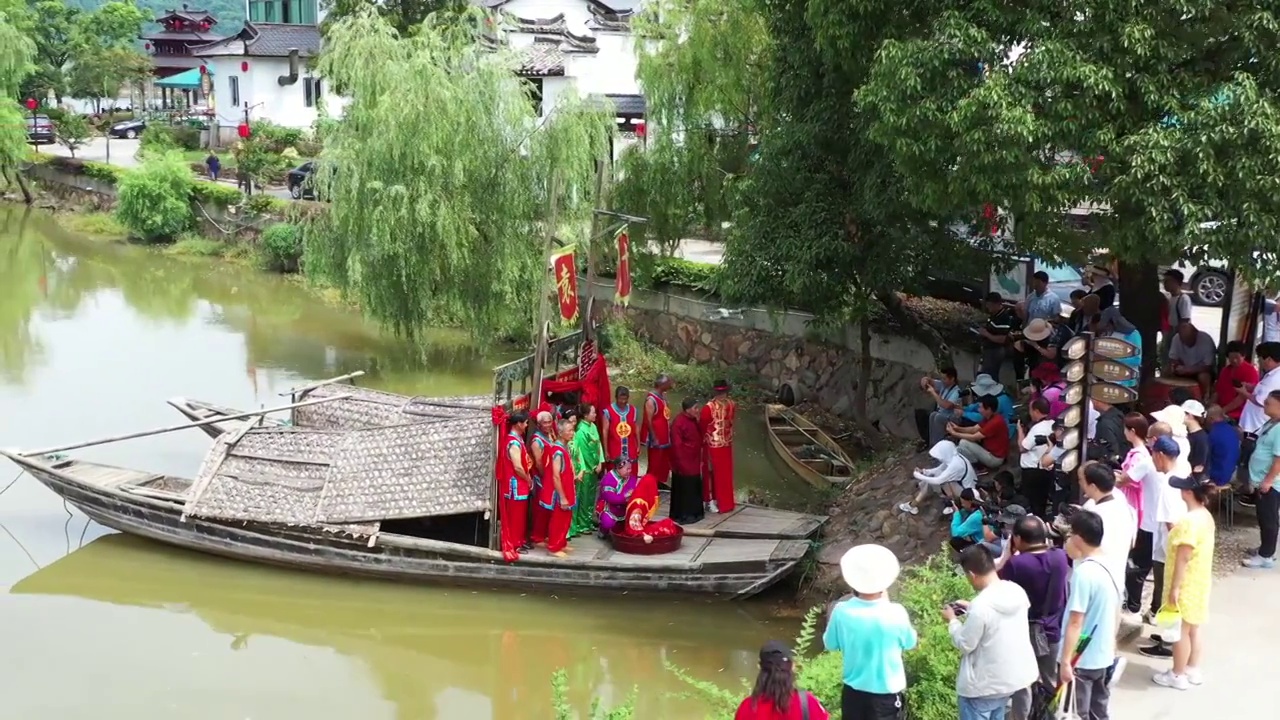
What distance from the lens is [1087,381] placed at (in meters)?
8.42

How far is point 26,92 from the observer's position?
50.8 metres

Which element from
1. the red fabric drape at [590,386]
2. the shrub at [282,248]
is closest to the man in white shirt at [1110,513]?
the red fabric drape at [590,386]

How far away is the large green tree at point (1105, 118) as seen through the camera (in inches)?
361

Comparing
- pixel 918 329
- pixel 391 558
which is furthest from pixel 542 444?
pixel 918 329

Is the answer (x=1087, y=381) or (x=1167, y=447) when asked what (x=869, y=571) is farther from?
(x=1087, y=381)

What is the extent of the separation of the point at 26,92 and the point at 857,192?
48235 millimetres

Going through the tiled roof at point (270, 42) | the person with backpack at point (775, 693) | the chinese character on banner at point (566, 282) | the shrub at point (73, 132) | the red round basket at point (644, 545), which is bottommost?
the red round basket at point (644, 545)

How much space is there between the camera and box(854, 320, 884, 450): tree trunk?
15.9 metres

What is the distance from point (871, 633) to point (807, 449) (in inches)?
373

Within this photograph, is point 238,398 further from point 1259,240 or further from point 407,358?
point 1259,240

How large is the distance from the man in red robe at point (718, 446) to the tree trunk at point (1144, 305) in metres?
4.14

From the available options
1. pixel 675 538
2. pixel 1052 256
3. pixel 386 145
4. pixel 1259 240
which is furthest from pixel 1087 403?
pixel 386 145

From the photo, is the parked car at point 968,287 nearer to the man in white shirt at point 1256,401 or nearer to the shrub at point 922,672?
the man in white shirt at point 1256,401

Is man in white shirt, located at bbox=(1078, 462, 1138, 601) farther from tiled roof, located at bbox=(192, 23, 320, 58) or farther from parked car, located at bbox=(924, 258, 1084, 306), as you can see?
tiled roof, located at bbox=(192, 23, 320, 58)
